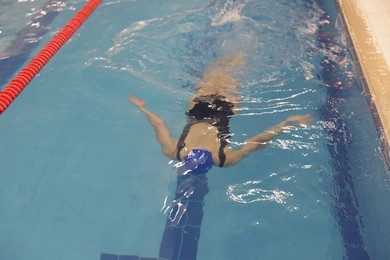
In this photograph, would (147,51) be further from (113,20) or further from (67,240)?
(67,240)

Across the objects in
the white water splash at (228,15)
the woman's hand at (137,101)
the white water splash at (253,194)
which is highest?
the white water splash at (228,15)

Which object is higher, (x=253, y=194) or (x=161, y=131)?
(x=161, y=131)

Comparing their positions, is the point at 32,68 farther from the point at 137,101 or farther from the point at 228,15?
the point at 228,15

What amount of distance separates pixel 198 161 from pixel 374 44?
7.46ft

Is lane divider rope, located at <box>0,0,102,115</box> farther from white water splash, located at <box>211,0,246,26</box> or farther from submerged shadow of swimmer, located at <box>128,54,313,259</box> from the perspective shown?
white water splash, located at <box>211,0,246,26</box>

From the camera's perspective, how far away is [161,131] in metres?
3.73

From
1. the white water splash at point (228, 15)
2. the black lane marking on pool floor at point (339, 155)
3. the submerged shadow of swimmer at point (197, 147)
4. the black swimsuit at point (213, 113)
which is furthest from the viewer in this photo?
the white water splash at point (228, 15)

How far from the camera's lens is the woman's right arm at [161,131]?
137 inches

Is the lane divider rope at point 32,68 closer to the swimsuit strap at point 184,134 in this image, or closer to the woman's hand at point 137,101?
the woman's hand at point 137,101

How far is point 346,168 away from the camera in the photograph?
3334 mm

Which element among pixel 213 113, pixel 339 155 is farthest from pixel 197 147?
pixel 339 155

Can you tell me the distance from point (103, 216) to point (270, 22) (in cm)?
351

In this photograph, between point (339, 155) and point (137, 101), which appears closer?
point (339, 155)

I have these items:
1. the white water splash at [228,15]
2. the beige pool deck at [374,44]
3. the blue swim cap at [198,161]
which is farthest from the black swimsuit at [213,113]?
the white water splash at [228,15]
